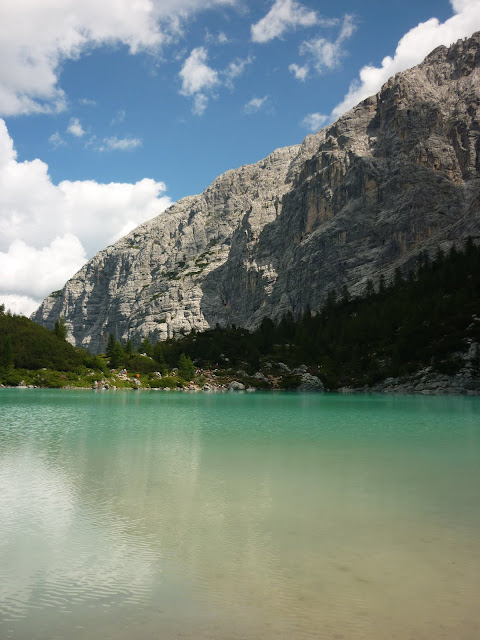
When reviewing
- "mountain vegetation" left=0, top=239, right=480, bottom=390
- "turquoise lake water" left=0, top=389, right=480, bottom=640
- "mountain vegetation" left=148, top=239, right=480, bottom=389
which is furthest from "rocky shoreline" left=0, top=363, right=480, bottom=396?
"turquoise lake water" left=0, top=389, right=480, bottom=640

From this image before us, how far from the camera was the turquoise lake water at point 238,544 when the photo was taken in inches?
293

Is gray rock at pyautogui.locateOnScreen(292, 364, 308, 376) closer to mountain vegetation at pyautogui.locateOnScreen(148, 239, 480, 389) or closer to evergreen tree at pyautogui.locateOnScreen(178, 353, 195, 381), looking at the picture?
mountain vegetation at pyautogui.locateOnScreen(148, 239, 480, 389)

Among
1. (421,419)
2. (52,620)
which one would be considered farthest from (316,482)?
(421,419)

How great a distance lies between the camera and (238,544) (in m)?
10.9

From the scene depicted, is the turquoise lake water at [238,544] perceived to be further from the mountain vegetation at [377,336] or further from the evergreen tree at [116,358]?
Answer: the evergreen tree at [116,358]

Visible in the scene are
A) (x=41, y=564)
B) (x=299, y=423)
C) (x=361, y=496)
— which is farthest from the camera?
(x=299, y=423)

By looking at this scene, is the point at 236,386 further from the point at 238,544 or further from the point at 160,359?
the point at 238,544

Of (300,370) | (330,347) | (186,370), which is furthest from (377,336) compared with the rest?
(186,370)

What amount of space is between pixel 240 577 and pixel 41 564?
168 inches

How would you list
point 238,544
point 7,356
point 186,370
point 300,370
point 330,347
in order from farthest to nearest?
point 330,347
point 300,370
point 186,370
point 7,356
point 238,544

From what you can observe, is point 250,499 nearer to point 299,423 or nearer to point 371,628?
point 371,628

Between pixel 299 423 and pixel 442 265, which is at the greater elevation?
pixel 442 265

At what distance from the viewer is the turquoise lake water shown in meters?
7.45

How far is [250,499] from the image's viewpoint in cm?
1487
